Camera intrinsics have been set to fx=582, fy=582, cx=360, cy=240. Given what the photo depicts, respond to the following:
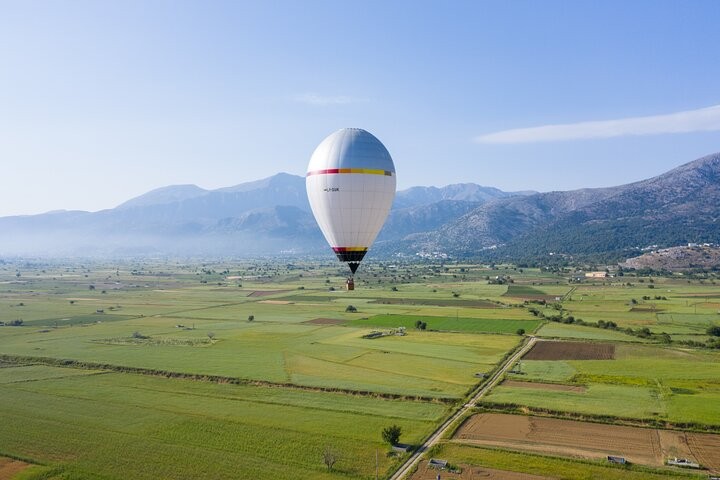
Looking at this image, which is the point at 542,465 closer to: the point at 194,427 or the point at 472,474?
the point at 472,474

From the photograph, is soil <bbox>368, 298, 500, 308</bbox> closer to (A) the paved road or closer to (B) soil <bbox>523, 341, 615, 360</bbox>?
(B) soil <bbox>523, 341, 615, 360</bbox>

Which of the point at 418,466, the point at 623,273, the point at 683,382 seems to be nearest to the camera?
the point at 418,466

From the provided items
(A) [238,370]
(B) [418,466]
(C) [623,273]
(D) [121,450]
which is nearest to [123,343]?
(A) [238,370]

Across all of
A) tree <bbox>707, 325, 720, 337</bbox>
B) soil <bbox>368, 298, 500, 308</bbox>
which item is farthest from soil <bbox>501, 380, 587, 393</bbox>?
soil <bbox>368, 298, 500, 308</bbox>

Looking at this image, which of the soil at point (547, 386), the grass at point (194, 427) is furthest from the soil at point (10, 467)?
Answer: the soil at point (547, 386)

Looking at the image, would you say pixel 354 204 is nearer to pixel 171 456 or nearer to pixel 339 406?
pixel 339 406

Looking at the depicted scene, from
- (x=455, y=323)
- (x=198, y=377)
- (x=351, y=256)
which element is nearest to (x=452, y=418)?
(x=351, y=256)
